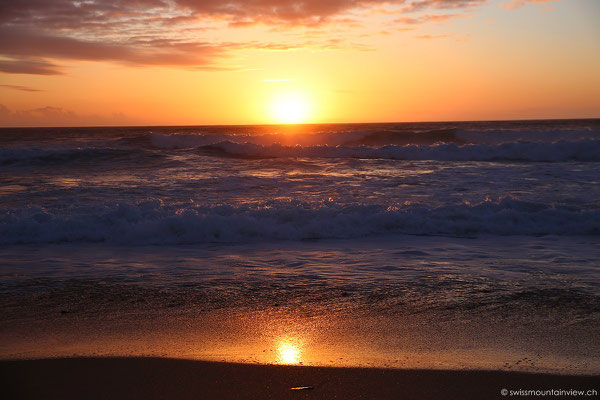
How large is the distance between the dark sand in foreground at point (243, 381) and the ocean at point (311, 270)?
148mm

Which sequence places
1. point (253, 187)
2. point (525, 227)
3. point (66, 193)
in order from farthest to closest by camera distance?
point (253, 187), point (66, 193), point (525, 227)

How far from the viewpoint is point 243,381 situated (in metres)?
2.98

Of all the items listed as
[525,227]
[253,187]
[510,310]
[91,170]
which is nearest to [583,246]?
[525,227]

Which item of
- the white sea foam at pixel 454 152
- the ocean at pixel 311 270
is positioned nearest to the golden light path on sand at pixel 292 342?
the ocean at pixel 311 270

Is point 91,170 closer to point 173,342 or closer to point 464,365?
point 173,342

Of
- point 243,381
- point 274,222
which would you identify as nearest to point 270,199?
point 274,222

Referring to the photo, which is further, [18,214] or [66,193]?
[66,193]

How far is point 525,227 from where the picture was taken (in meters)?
8.24

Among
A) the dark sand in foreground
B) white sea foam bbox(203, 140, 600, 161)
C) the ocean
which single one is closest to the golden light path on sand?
the ocean

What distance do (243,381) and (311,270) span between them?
285cm

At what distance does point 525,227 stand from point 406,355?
5785 millimetres

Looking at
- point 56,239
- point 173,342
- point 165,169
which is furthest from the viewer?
point 165,169

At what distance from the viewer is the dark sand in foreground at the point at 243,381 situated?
2.84m

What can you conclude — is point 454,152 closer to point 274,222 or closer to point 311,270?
point 274,222
